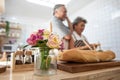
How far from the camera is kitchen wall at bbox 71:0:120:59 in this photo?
5.72 ft

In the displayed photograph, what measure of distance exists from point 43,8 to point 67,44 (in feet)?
4.42

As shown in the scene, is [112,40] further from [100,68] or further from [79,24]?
[100,68]

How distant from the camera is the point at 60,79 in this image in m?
0.50

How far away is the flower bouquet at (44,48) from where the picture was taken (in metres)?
0.58

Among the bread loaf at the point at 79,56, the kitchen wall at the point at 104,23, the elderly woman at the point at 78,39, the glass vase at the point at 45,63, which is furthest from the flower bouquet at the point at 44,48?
the kitchen wall at the point at 104,23

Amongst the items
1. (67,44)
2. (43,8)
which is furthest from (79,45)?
(43,8)

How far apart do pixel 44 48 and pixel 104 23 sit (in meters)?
1.55

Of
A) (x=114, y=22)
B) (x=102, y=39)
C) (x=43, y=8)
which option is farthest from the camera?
(x=43, y=8)

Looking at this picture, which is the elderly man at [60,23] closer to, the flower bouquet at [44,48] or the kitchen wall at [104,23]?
the flower bouquet at [44,48]

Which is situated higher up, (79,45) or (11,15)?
(11,15)

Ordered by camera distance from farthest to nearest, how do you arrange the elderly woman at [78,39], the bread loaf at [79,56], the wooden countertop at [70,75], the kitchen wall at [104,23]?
the kitchen wall at [104,23]
the elderly woman at [78,39]
the bread loaf at [79,56]
the wooden countertop at [70,75]

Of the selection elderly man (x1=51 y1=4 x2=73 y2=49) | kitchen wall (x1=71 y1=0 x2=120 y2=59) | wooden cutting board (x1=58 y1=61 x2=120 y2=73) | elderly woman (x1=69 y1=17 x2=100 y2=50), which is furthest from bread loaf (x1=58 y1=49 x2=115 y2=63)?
kitchen wall (x1=71 y1=0 x2=120 y2=59)

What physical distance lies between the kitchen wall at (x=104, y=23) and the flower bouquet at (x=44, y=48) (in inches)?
54.6

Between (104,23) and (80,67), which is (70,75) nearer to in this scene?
(80,67)
